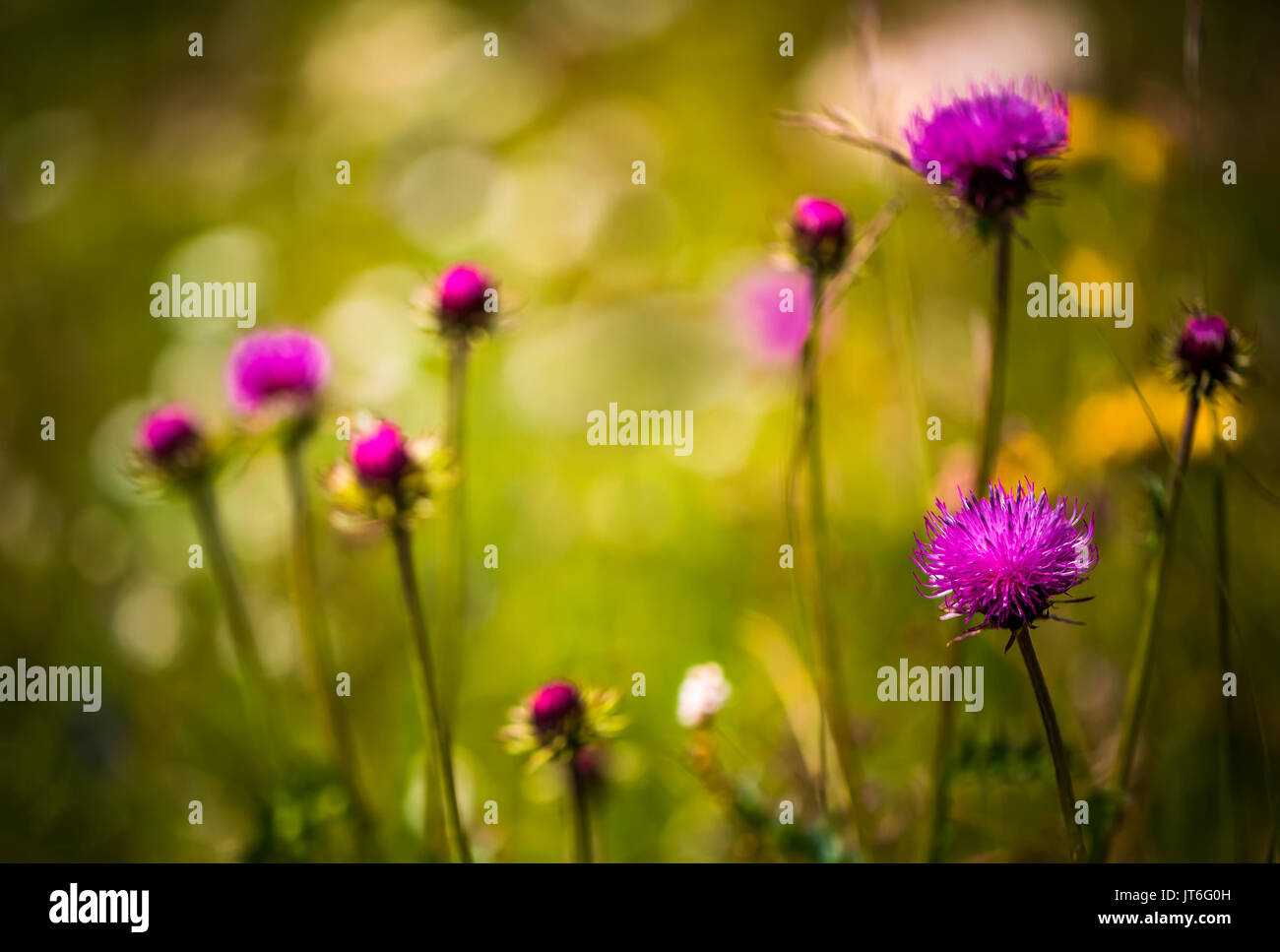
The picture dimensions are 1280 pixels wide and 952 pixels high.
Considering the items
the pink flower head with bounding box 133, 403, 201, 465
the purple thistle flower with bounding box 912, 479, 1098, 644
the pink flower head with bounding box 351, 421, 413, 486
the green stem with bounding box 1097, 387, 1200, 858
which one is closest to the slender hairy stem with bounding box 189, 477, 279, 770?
the pink flower head with bounding box 133, 403, 201, 465

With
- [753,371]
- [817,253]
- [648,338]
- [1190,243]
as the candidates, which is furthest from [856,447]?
[817,253]

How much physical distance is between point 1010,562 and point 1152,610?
9.6 inches

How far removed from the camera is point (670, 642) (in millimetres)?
1426

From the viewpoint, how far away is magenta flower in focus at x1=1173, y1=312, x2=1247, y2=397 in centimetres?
74

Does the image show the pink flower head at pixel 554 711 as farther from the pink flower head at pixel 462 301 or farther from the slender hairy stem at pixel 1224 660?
the slender hairy stem at pixel 1224 660

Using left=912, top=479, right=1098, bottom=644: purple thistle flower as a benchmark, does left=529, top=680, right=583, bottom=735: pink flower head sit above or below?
below

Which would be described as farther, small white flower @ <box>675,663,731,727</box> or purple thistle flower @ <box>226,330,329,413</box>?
purple thistle flower @ <box>226,330,329,413</box>

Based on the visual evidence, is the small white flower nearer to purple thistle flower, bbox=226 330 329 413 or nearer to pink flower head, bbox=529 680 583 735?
pink flower head, bbox=529 680 583 735

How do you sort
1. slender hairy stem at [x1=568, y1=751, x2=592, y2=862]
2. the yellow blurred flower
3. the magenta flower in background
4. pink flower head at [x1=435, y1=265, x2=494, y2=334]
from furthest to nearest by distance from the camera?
the magenta flower in background, the yellow blurred flower, pink flower head at [x1=435, y1=265, x2=494, y2=334], slender hairy stem at [x1=568, y1=751, x2=592, y2=862]

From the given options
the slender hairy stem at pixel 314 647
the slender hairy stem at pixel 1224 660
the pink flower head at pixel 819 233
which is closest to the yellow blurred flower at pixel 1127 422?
the slender hairy stem at pixel 1224 660

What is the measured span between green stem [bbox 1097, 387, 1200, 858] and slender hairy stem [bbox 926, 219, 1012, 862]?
0.13 meters

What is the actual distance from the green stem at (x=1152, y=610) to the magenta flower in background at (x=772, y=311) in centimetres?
77

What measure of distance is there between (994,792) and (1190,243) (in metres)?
0.92

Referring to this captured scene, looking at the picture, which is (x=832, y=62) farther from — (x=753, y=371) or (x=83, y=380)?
(x=83, y=380)
